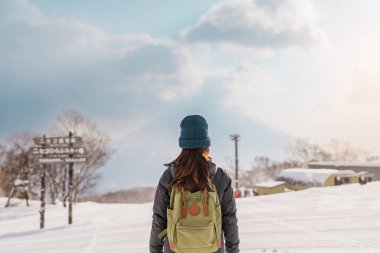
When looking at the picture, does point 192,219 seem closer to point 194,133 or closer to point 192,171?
point 192,171

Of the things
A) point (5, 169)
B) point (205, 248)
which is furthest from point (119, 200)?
point (205, 248)

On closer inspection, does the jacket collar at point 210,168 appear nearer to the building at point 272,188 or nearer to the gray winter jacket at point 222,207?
the gray winter jacket at point 222,207

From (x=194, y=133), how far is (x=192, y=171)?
0.32 meters

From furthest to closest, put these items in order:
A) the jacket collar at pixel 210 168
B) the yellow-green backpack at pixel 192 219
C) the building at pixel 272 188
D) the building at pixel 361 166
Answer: the building at pixel 361 166
the building at pixel 272 188
the jacket collar at pixel 210 168
the yellow-green backpack at pixel 192 219

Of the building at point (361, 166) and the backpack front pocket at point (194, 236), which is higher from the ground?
the building at point (361, 166)

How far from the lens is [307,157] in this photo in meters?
75.2

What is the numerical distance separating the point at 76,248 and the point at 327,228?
6.93 meters

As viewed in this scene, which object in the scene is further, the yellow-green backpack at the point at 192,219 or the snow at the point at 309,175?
the snow at the point at 309,175

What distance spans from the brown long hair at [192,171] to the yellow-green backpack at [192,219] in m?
0.05

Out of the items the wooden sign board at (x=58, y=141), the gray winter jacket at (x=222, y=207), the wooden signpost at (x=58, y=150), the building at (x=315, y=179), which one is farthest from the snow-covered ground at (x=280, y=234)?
the building at (x=315, y=179)

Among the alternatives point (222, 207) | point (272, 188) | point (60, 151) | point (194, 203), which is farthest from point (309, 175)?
point (194, 203)

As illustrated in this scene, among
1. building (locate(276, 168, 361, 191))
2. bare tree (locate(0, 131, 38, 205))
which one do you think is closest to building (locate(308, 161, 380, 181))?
building (locate(276, 168, 361, 191))

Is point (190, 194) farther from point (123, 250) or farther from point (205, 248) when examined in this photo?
point (123, 250)

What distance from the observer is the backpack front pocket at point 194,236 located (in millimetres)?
3010
